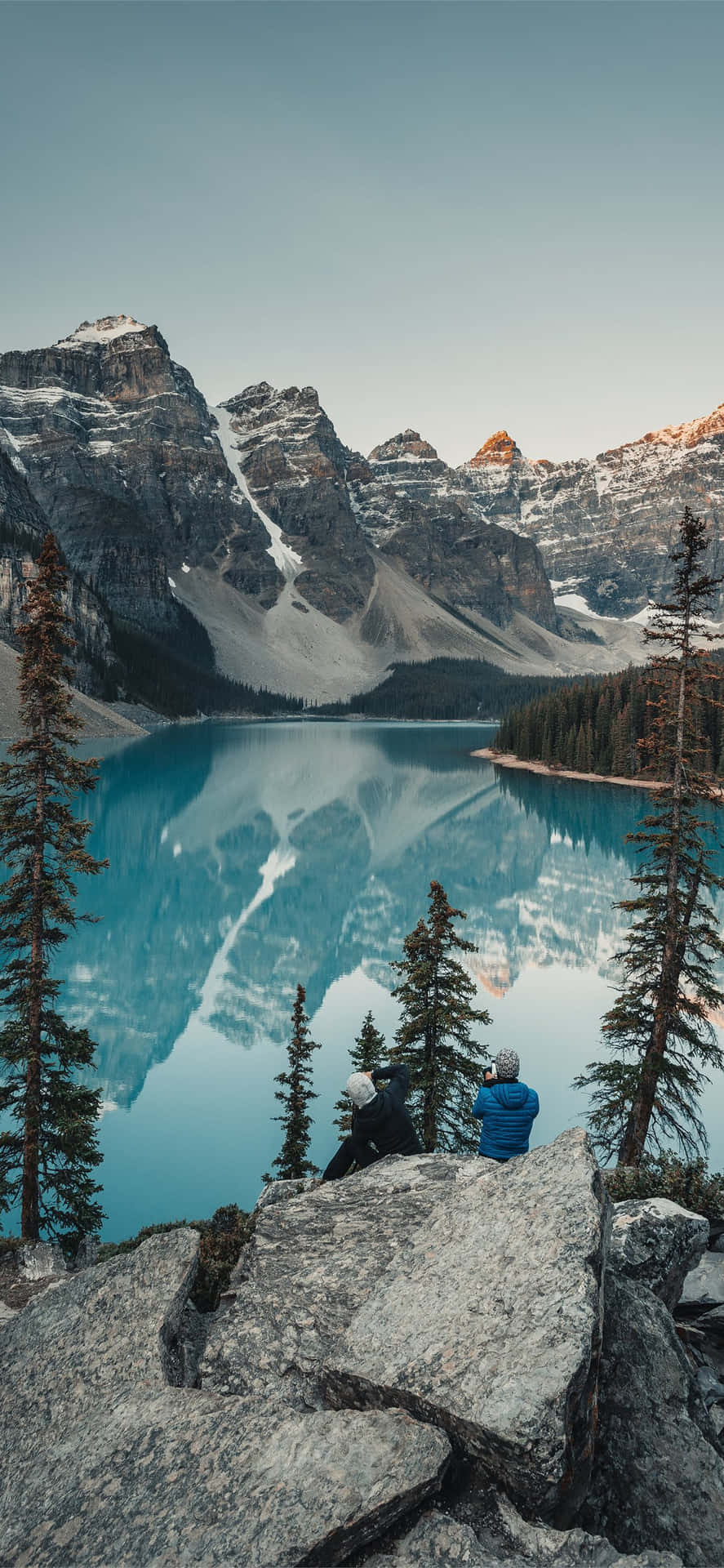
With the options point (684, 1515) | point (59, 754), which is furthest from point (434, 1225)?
point (59, 754)

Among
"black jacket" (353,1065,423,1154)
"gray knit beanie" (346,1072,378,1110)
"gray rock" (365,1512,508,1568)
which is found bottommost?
"gray rock" (365,1512,508,1568)

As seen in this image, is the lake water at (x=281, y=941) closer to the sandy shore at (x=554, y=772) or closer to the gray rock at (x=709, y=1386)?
the sandy shore at (x=554, y=772)

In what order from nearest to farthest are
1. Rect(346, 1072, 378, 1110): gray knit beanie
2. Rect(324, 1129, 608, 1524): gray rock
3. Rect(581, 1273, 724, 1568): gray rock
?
Rect(324, 1129, 608, 1524): gray rock < Rect(581, 1273, 724, 1568): gray rock < Rect(346, 1072, 378, 1110): gray knit beanie

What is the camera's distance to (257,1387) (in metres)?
5.86

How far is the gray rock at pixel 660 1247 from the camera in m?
6.84

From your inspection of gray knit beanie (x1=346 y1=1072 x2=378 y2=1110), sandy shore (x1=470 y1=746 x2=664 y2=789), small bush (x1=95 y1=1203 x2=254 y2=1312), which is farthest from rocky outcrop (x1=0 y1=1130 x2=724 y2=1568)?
sandy shore (x1=470 y1=746 x2=664 y2=789)

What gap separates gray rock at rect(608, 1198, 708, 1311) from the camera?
684 cm

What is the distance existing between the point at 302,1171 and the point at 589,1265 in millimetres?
13705

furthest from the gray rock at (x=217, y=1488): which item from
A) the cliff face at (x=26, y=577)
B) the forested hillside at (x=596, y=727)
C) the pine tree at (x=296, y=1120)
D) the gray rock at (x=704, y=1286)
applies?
the cliff face at (x=26, y=577)

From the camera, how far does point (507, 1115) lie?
26.9 feet

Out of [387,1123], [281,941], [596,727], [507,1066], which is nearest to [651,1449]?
[507,1066]

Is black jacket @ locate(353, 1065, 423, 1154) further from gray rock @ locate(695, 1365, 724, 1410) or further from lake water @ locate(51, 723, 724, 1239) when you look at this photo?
lake water @ locate(51, 723, 724, 1239)

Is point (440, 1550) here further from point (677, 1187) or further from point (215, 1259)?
point (677, 1187)

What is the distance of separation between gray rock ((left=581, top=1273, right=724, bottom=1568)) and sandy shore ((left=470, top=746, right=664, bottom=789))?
280ft
